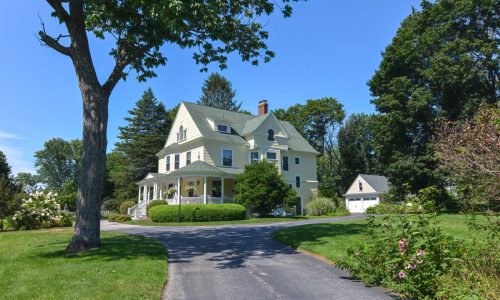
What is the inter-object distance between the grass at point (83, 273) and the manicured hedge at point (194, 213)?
13915mm

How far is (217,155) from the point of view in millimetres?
33031

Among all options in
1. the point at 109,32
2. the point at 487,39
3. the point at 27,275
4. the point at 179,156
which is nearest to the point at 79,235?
the point at 27,275

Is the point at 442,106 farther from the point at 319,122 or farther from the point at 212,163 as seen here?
the point at 319,122

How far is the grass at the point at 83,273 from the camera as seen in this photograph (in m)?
6.20

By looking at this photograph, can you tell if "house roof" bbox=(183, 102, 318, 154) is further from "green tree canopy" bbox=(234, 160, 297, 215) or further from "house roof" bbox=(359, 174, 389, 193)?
"house roof" bbox=(359, 174, 389, 193)

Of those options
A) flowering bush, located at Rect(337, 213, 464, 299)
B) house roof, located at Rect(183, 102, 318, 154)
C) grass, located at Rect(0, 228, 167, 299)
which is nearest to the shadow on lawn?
grass, located at Rect(0, 228, 167, 299)

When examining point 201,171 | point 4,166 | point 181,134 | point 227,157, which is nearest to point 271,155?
point 227,157

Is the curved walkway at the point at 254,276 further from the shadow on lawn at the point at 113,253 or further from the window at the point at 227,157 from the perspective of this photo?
the window at the point at 227,157

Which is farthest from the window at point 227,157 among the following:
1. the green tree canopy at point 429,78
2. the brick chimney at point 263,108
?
the green tree canopy at point 429,78

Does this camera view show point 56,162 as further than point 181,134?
Yes

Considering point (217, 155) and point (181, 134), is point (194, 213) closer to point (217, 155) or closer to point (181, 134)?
point (217, 155)

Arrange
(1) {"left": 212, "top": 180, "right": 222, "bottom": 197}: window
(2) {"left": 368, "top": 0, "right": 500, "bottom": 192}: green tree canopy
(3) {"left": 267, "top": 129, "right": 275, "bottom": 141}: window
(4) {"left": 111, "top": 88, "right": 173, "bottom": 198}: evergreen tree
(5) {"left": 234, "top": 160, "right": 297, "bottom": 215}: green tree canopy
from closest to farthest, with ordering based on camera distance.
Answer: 1. (2) {"left": 368, "top": 0, "right": 500, "bottom": 192}: green tree canopy
2. (5) {"left": 234, "top": 160, "right": 297, "bottom": 215}: green tree canopy
3. (1) {"left": 212, "top": 180, "right": 222, "bottom": 197}: window
4. (3) {"left": 267, "top": 129, "right": 275, "bottom": 141}: window
5. (4) {"left": 111, "top": 88, "right": 173, "bottom": 198}: evergreen tree

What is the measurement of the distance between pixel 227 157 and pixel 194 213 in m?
9.50

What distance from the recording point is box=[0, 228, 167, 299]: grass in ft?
20.3
